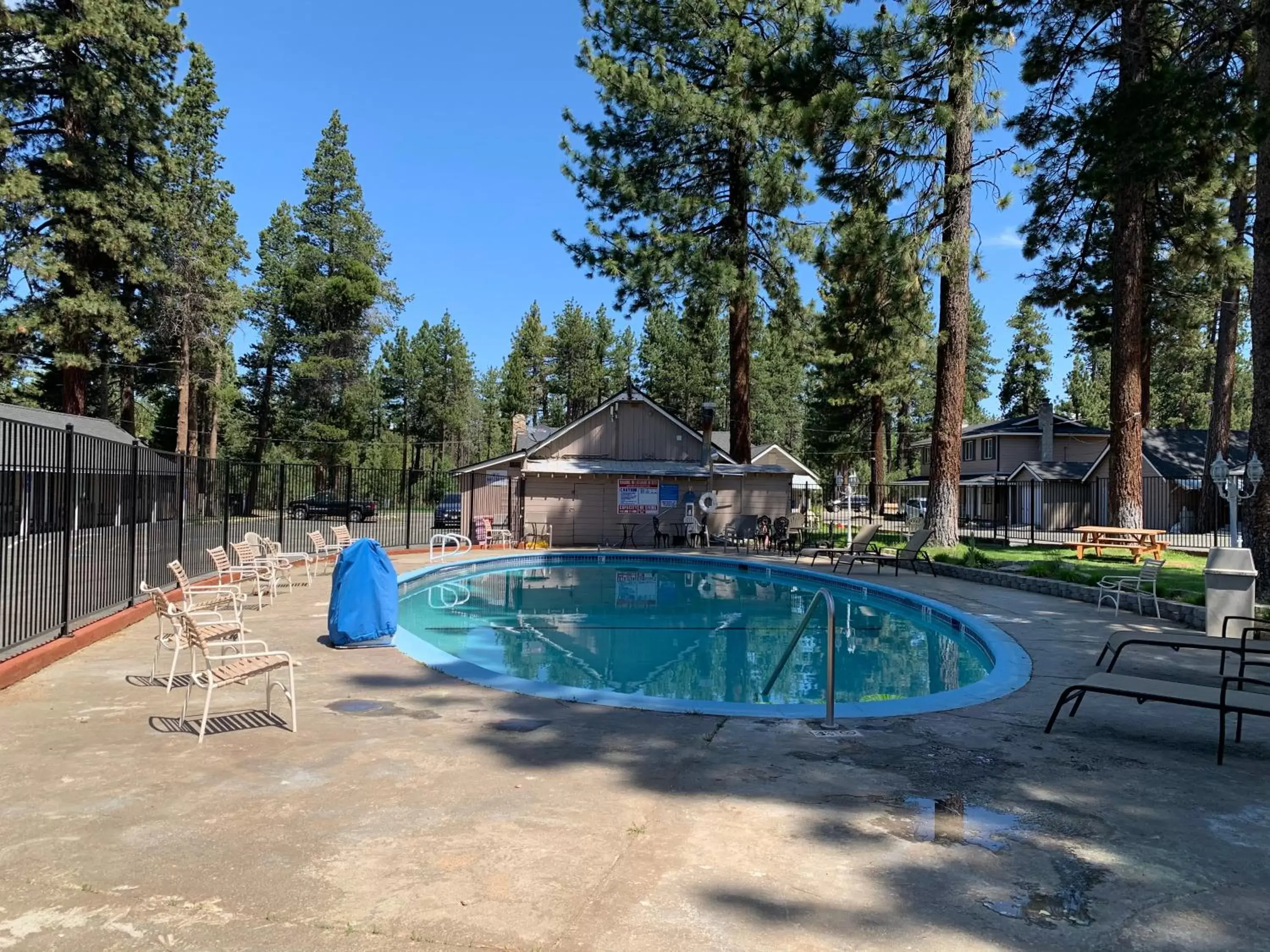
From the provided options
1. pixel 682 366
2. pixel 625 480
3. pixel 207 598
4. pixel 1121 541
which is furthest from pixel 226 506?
pixel 682 366

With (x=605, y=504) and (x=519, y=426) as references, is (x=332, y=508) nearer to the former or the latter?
(x=605, y=504)

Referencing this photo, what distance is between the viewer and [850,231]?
17641 mm

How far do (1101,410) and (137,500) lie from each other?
68.3 meters

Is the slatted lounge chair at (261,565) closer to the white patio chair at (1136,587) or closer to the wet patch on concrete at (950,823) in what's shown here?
the wet patch on concrete at (950,823)

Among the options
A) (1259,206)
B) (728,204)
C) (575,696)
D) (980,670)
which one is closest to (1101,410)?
(728,204)

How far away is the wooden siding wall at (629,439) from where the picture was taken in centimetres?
2486

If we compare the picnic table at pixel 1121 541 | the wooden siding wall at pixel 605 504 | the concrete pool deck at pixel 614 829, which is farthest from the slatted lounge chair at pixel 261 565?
the picnic table at pixel 1121 541

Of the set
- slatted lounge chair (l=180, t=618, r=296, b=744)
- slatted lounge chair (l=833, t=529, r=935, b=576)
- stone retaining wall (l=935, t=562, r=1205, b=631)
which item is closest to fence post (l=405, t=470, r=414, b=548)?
slatted lounge chair (l=833, t=529, r=935, b=576)

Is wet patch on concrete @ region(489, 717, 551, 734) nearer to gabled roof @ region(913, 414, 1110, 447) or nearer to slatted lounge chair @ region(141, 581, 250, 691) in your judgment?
slatted lounge chair @ region(141, 581, 250, 691)

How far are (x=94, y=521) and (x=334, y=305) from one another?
37900mm

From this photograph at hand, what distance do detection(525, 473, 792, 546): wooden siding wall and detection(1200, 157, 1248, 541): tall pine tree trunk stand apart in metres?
13.4

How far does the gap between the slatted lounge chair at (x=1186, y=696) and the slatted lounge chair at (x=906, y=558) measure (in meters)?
10.8

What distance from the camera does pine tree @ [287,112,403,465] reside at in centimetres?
4269

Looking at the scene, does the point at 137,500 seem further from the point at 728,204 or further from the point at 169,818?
the point at 728,204
